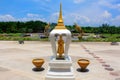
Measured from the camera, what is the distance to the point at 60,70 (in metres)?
9.59

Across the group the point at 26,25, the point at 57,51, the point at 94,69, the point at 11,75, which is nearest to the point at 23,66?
the point at 11,75

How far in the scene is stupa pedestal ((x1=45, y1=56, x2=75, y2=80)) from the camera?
935 cm

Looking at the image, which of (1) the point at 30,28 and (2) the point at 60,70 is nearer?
(2) the point at 60,70

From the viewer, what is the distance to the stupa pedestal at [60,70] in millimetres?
9352

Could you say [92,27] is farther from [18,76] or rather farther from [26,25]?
[18,76]

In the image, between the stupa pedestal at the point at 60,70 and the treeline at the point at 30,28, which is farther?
the treeline at the point at 30,28

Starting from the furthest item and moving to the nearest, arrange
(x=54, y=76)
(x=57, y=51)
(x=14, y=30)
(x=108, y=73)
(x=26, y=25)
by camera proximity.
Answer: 1. (x=26, y=25)
2. (x=14, y=30)
3. (x=108, y=73)
4. (x=57, y=51)
5. (x=54, y=76)

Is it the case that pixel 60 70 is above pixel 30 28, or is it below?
below

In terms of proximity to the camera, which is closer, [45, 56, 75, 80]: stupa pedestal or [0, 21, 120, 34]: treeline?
[45, 56, 75, 80]: stupa pedestal

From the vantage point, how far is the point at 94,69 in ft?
41.1

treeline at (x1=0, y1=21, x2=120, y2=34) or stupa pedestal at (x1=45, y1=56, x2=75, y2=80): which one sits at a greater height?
treeline at (x1=0, y1=21, x2=120, y2=34)

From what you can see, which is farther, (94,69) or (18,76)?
(94,69)

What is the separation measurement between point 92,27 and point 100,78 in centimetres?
6119

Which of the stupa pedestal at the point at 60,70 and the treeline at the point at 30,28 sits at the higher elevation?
the treeline at the point at 30,28
